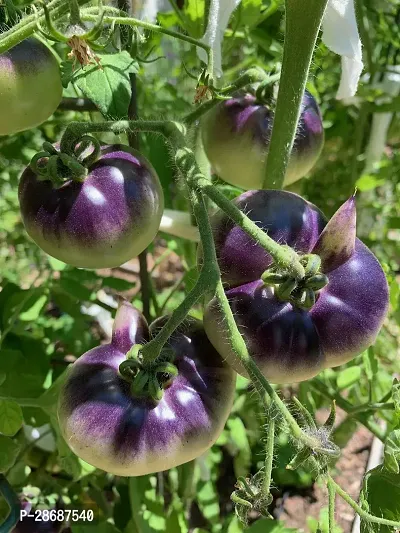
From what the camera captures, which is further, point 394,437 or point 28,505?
point 28,505

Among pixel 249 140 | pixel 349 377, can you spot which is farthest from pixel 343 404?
pixel 249 140

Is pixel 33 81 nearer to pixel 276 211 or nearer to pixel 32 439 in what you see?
pixel 276 211

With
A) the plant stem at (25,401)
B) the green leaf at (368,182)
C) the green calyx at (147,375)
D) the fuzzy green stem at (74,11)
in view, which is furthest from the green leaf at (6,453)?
the green leaf at (368,182)

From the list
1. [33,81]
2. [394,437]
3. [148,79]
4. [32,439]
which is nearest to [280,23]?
[148,79]

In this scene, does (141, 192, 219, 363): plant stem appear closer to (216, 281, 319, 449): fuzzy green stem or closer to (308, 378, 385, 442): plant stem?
(216, 281, 319, 449): fuzzy green stem

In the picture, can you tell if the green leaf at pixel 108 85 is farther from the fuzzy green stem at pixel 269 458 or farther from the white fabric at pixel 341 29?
the fuzzy green stem at pixel 269 458

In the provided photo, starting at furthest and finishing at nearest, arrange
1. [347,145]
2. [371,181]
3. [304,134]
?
[347,145], [371,181], [304,134]

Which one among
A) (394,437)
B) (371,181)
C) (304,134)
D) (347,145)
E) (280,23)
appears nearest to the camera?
(394,437)
